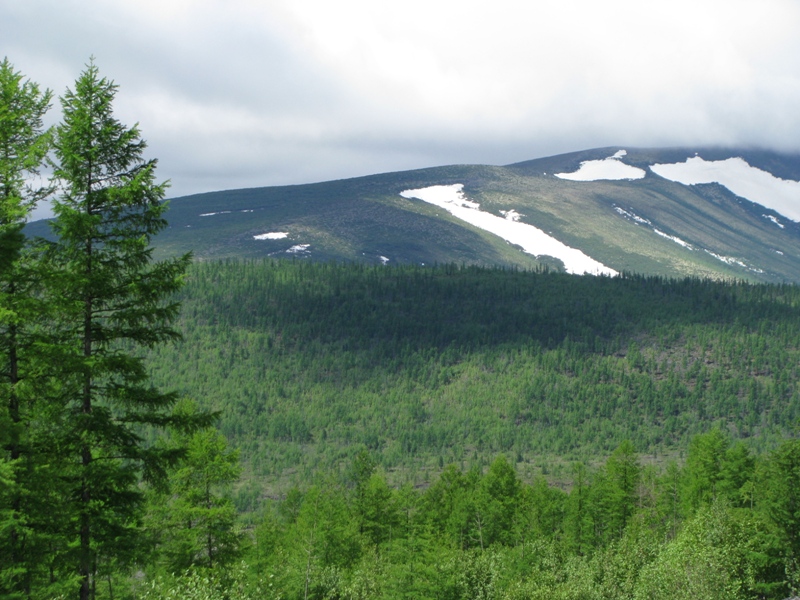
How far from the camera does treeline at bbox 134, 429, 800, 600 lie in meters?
42.9

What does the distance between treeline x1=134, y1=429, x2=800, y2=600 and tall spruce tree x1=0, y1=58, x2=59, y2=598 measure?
415 cm

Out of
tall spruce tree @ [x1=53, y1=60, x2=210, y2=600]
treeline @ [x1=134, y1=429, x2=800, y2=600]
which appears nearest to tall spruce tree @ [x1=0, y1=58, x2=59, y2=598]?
tall spruce tree @ [x1=53, y1=60, x2=210, y2=600]

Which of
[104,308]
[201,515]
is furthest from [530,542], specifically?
[104,308]

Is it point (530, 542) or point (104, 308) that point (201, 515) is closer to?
point (104, 308)

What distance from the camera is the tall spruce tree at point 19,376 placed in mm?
20062

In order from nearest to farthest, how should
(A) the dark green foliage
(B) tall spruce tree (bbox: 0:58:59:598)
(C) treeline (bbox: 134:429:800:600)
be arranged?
(B) tall spruce tree (bbox: 0:58:59:598) < (A) the dark green foliage < (C) treeline (bbox: 134:429:800:600)

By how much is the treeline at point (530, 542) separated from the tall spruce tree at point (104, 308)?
312cm

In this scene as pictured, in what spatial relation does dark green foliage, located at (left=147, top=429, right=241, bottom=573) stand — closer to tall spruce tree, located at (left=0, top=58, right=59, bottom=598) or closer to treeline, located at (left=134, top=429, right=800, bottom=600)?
treeline, located at (left=134, top=429, right=800, bottom=600)

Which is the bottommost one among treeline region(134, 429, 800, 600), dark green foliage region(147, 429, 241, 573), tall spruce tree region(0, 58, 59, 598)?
treeline region(134, 429, 800, 600)

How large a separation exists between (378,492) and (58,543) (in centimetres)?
5962

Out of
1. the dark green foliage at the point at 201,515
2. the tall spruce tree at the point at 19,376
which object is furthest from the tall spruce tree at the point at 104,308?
the dark green foliage at the point at 201,515

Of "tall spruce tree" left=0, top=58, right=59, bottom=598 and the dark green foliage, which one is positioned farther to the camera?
the dark green foliage

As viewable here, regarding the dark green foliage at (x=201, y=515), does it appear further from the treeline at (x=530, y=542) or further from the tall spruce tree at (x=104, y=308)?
the tall spruce tree at (x=104, y=308)

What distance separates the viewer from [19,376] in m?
21.9
